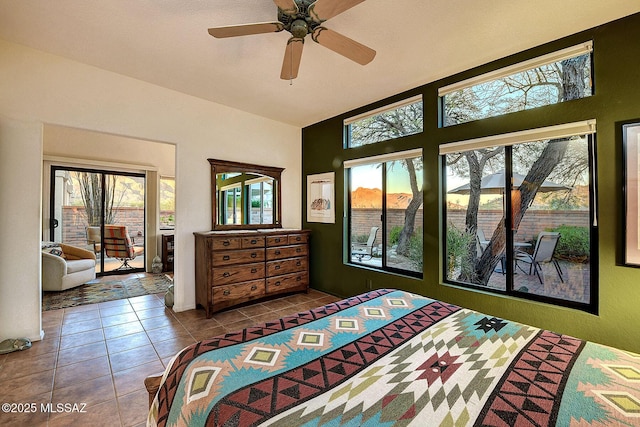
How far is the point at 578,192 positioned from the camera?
236 cm

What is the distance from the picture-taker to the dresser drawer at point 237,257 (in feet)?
11.4

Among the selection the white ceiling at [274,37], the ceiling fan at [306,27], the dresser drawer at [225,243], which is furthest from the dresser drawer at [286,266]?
the ceiling fan at [306,27]

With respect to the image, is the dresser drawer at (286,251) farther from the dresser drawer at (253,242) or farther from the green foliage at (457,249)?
Result: the green foliage at (457,249)

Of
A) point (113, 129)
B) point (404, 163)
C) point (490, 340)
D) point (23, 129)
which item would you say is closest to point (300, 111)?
point (404, 163)

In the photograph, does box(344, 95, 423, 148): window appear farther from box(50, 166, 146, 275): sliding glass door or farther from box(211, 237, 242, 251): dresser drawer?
box(50, 166, 146, 275): sliding glass door

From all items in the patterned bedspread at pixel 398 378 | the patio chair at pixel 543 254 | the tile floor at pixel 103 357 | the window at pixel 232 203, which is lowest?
the tile floor at pixel 103 357

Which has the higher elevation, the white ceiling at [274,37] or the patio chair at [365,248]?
the white ceiling at [274,37]

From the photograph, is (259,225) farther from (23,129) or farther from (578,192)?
(578,192)

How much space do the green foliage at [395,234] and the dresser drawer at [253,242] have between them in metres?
1.76

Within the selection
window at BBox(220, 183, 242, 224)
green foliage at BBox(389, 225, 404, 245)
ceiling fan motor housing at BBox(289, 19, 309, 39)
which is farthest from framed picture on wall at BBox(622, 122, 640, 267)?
window at BBox(220, 183, 242, 224)

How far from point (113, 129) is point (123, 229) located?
3.11 metres

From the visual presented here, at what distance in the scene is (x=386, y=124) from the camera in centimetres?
375

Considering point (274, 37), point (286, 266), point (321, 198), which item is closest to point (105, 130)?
point (274, 37)

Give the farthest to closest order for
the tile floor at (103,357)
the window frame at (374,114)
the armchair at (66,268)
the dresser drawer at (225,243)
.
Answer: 1. the armchair at (66,268)
2. the dresser drawer at (225,243)
3. the window frame at (374,114)
4. the tile floor at (103,357)
